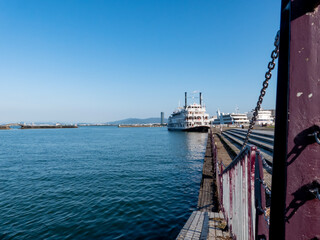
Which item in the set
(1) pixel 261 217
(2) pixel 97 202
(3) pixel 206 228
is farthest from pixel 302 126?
(2) pixel 97 202

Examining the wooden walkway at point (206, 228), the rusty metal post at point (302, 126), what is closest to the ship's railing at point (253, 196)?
the rusty metal post at point (302, 126)

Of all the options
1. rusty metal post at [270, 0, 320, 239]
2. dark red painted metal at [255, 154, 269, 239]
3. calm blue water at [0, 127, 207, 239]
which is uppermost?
rusty metal post at [270, 0, 320, 239]

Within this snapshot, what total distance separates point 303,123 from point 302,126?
0.07ft

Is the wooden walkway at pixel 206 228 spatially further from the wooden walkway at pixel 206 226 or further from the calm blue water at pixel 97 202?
the calm blue water at pixel 97 202

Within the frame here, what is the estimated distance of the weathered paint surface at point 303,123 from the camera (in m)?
1.22

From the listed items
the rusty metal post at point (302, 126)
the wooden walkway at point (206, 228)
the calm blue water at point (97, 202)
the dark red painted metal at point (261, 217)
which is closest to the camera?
the rusty metal post at point (302, 126)

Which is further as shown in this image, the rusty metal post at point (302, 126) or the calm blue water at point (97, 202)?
the calm blue water at point (97, 202)

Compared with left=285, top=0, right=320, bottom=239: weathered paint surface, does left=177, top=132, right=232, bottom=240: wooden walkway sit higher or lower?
lower

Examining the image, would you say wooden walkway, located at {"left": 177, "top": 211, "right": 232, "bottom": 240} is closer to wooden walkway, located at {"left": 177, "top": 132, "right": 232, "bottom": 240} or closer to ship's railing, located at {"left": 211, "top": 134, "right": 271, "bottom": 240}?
wooden walkway, located at {"left": 177, "top": 132, "right": 232, "bottom": 240}

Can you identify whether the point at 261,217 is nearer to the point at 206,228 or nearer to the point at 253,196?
the point at 253,196

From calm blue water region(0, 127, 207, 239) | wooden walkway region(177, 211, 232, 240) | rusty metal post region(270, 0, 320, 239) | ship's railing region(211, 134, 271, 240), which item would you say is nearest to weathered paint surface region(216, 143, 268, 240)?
ship's railing region(211, 134, 271, 240)

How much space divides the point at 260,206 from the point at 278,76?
135 centimetres

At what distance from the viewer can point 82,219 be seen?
26.0ft

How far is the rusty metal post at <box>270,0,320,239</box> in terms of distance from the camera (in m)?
1.22
